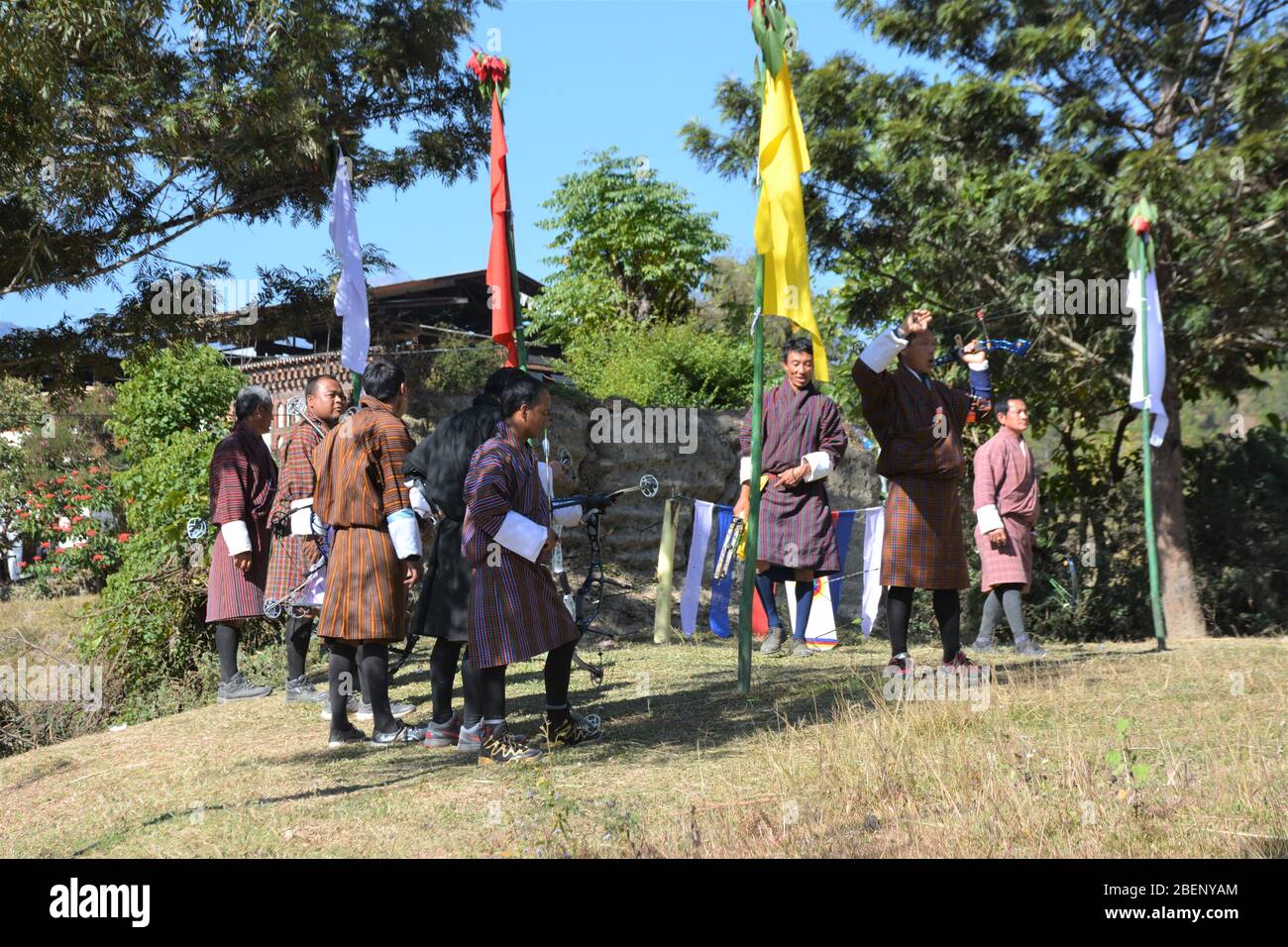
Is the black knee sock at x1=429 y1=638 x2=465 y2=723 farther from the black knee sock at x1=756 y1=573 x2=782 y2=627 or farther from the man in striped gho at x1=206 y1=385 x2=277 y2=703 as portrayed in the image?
the black knee sock at x1=756 y1=573 x2=782 y2=627

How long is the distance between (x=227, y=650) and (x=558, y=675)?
11.3ft

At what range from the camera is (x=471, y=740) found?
18.4 ft

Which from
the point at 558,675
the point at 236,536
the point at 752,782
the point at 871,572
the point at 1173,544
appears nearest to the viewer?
the point at 752,782

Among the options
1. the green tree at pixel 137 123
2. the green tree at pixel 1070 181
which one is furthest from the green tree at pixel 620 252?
the green tree at pixel 137 123

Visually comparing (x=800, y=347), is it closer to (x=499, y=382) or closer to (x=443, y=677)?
(x=499, y=382)

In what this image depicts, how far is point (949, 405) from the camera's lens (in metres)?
6.62

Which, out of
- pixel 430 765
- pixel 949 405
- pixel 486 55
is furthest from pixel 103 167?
pixel 949 405

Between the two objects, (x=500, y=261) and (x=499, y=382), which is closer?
(x=499, y=382)

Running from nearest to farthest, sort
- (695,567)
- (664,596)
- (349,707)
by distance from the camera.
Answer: (349,707)
(695,567)
(664,596)

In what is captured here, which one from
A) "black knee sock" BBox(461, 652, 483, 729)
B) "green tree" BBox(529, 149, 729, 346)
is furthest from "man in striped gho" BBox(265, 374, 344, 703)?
"green tree" BBox(529, 149, 729, 346)

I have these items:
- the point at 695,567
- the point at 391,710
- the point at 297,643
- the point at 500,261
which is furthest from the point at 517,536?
the point at 695,567

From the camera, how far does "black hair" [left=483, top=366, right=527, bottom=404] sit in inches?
217

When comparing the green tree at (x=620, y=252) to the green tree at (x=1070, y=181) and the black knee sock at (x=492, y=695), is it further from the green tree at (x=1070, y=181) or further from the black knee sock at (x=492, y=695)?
the black knee sock at (x=492, y=695)

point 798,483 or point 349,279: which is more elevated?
point 349,279
